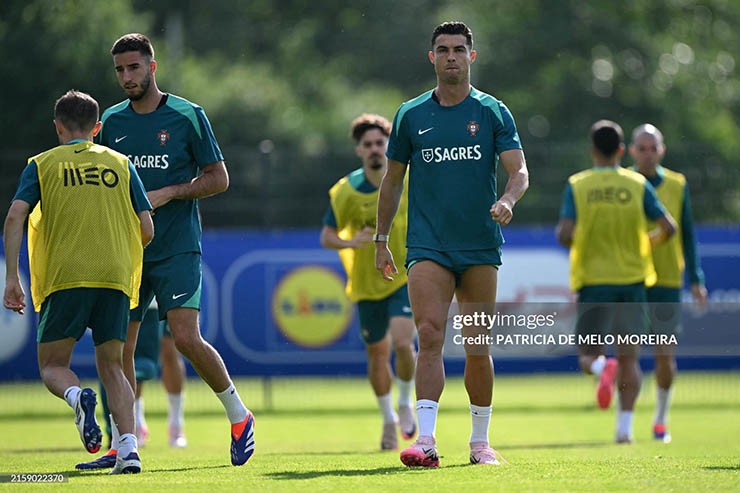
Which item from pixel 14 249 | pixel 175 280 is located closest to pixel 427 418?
pixel 175 280

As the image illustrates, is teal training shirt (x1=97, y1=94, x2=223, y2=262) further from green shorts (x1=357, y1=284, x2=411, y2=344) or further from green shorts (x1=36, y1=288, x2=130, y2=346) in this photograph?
green shorts (x1=357, y1=284, x2=411, y2=344)

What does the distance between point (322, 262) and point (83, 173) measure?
413 inches

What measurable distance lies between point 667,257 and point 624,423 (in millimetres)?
A: 1975

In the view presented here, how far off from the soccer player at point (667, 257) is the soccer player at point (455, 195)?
511 centimetres

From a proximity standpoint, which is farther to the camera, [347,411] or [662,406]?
[347,411]

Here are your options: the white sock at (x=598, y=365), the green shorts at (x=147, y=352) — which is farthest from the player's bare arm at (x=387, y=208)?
the white sock at (x=598, y=365)

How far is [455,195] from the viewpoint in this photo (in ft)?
28.7

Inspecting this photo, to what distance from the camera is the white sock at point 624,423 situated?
1252cm

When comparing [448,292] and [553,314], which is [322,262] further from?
[448,292]

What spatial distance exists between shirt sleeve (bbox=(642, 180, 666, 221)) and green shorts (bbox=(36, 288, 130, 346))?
5672 millimetres

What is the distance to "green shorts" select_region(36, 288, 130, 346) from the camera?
8.34 meters

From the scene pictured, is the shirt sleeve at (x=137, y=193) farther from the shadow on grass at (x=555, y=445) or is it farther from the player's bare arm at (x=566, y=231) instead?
the player's bare arm at (x=566, y=231)

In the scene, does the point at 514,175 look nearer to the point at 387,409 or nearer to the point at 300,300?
the point at 387,409

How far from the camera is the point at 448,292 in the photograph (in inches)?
343
